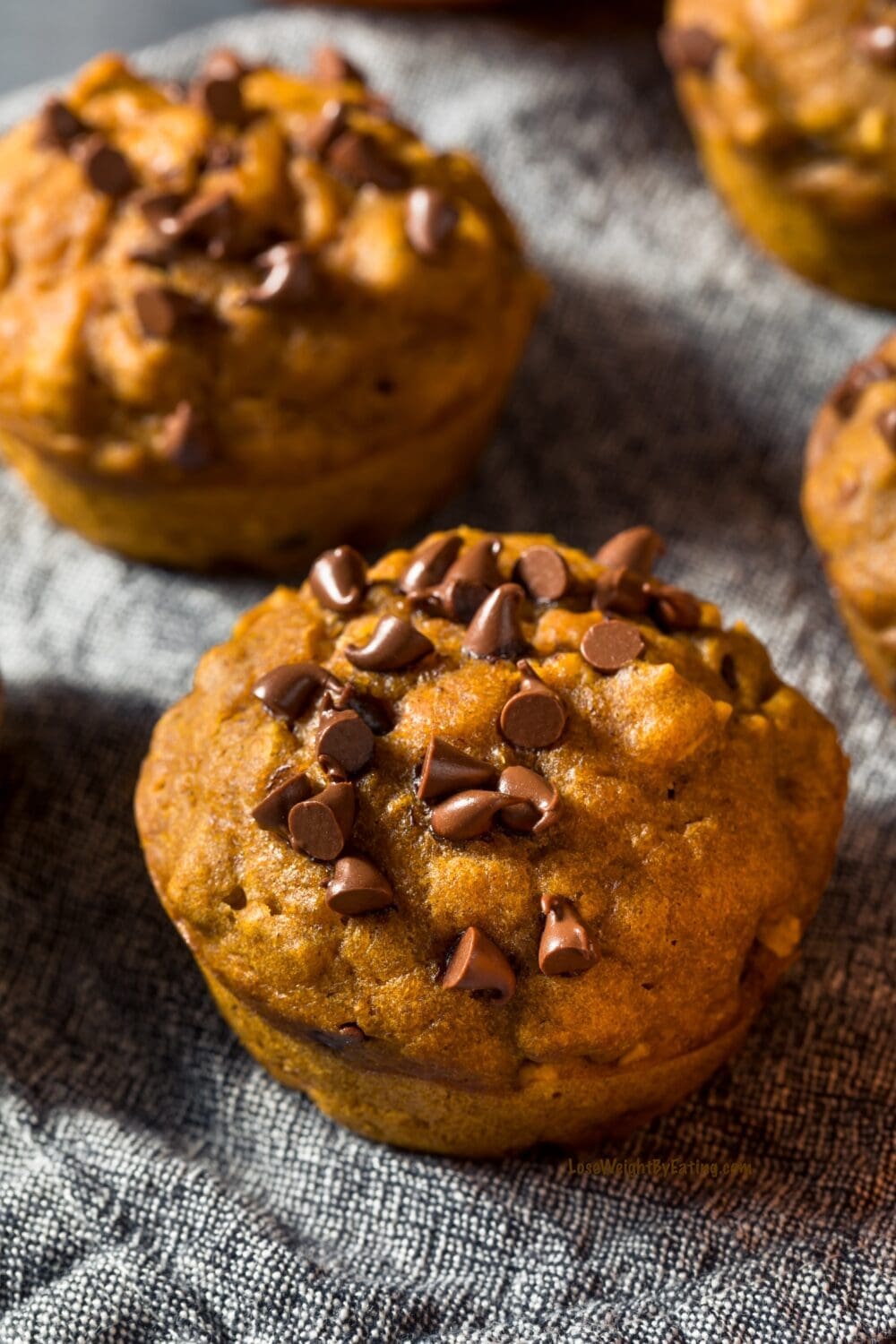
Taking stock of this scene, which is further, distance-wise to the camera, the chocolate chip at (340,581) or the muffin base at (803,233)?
the muffin base at (803,233)

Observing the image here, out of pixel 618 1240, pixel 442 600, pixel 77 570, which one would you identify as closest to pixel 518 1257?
pixel 618 1240

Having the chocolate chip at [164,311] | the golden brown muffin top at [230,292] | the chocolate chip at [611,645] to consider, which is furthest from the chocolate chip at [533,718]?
the chocolate chip at [164,311]

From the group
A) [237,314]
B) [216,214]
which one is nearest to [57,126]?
[216,214]

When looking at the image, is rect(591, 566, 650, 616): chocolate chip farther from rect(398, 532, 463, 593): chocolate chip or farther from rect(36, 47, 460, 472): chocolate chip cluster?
rect(36, 47, 460, 472): chocolate chip cluster

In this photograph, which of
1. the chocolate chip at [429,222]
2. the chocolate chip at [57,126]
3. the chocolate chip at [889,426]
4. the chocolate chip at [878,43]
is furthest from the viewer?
the chocolate chip at [878,43]

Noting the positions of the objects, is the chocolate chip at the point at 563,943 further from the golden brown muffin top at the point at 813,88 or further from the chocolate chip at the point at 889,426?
the golden brown muffin top at the point at 813,88

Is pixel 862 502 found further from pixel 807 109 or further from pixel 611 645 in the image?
pixel 807 109
